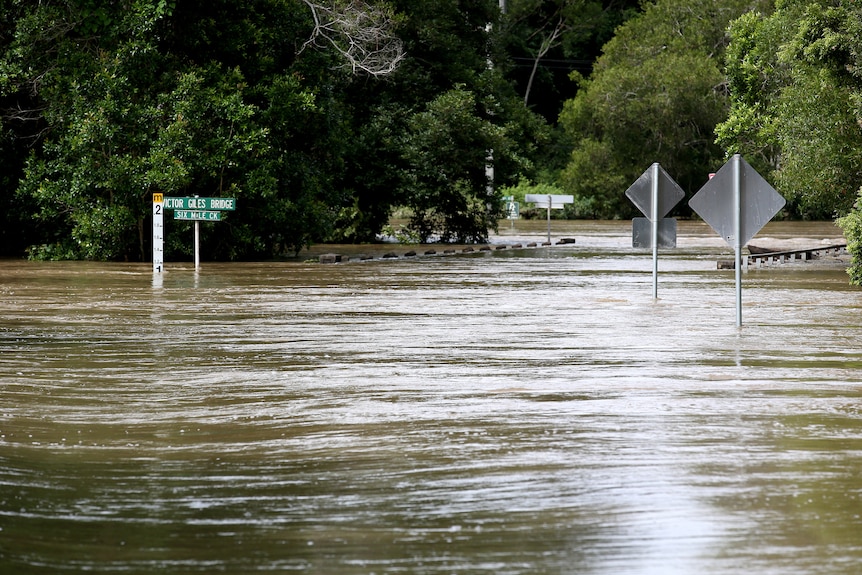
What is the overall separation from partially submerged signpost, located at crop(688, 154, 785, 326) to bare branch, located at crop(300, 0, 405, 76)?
18.5m

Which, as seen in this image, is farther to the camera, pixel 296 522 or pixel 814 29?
pixel 814 29

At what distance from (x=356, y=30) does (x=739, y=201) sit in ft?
65.8

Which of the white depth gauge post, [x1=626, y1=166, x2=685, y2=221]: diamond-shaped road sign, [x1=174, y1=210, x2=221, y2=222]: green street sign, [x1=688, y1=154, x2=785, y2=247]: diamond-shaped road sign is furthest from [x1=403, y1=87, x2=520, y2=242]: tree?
[x1=688, y1=154, x2=785, y2=247]: diamond-shaped road sign

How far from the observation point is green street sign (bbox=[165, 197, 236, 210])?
2764cm

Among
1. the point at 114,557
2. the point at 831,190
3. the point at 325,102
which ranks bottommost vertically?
the point at 114,557

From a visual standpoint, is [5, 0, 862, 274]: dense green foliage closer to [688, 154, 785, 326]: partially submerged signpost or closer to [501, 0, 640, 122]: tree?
[688, 154, 785, 326]: partially submerged signpost

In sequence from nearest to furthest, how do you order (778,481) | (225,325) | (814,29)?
1. (778,481)
2. (225,325)
3. (814,29)

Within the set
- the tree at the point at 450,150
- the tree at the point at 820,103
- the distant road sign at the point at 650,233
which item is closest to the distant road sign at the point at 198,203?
the distant road sign at the point at 650,233

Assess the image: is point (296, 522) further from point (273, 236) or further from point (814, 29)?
point (273, 236)

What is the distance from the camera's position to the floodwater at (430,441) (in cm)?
625

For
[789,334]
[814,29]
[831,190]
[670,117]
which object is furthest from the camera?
[670,117]

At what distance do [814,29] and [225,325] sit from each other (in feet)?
54.9

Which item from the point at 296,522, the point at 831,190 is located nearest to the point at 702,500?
the point at 296,522

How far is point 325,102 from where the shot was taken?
35.5 metres
